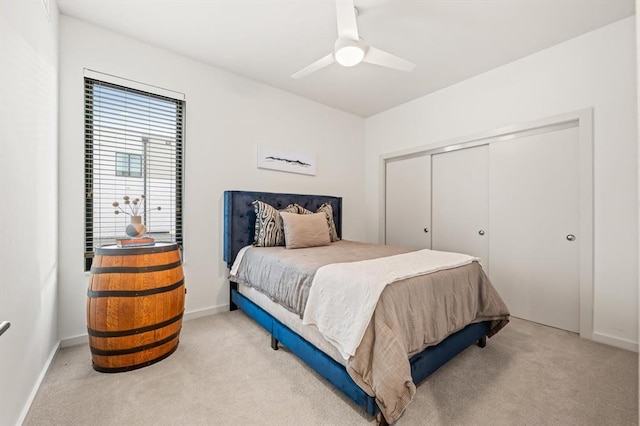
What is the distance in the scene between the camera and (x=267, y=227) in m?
2.84

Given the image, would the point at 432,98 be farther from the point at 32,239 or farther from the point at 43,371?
the point at 43,371

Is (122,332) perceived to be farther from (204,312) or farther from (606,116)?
(606,116)

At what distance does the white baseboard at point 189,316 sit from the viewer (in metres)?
2.18

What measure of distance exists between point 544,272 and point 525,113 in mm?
1574

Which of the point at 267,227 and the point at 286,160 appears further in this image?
the point at 286,160

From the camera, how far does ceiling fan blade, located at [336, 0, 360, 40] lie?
1.67m

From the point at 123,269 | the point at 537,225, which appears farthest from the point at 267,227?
the point at 537,225

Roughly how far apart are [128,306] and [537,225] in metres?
3.51

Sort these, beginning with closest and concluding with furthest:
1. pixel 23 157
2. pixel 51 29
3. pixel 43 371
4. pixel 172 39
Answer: pixel 23 157 < pixel 43 371 < pixel 51 29 < pixel 172 39

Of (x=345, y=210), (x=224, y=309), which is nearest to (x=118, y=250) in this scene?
(x=224, y=309)

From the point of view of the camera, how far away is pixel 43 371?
→ 1734mm

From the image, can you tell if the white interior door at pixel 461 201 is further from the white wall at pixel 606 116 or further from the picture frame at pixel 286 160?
the picture frame at pixel 286 160

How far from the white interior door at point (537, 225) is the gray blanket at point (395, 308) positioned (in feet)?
3.13

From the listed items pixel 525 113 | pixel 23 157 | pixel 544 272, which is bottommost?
pixel 544 272
